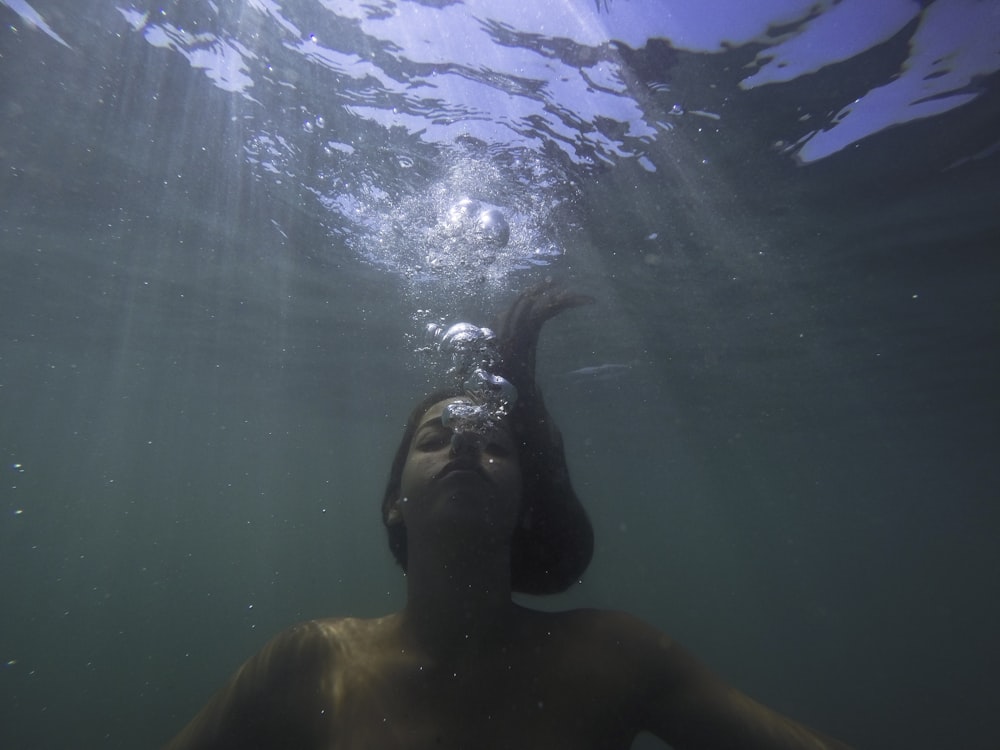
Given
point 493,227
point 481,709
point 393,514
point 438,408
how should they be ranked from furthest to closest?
point 493,227, point 393,514, point 438,408, point 481,709

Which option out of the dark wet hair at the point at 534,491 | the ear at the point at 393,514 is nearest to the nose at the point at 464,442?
the dark wet hair at the point at 534,491

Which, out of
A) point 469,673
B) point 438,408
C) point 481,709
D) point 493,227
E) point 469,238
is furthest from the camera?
point 469,238

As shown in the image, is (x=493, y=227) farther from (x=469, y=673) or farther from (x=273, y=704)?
(x=273, y=704)

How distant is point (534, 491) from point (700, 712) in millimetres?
1471

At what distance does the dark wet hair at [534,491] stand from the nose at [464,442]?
Result: 47 cm

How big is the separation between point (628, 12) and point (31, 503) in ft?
633

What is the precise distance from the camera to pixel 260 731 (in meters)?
2.69

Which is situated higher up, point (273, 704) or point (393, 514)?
point (393, 514)

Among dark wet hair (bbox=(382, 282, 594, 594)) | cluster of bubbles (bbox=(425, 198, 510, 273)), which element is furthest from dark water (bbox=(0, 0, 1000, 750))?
dark wet hair (bbox=(382, 282, 594, 594))

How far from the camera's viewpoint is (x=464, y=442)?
3094mm

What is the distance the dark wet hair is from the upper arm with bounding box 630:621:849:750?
3.02 ft

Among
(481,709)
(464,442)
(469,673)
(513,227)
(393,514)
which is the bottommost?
(481,709)

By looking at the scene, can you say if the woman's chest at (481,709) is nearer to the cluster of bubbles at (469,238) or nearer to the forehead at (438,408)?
the forehead at (438,408)

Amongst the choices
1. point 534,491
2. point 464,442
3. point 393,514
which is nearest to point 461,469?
point 464,442
